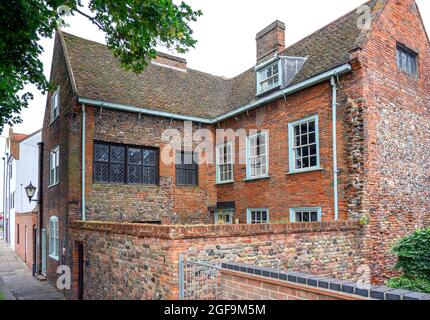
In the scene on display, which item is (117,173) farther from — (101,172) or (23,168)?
(23,168)

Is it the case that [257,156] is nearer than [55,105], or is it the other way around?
[257,156]

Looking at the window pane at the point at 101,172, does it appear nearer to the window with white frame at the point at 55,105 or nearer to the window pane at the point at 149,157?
the window pane at the point at 149,157

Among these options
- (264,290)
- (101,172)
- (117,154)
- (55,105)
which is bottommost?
(264,290)

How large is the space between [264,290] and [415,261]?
6.42 m

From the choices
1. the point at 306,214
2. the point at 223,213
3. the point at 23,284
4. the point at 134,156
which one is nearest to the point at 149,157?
the point at 134,156

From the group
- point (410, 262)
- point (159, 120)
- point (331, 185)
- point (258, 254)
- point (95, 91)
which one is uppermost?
point (95, 91)

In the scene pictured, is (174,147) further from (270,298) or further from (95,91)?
(270,298)

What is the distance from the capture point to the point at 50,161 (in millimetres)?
16969

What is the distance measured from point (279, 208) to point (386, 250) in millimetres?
3893

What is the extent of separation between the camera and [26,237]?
77.2 feet

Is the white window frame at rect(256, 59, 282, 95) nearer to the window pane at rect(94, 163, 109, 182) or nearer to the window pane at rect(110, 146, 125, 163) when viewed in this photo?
the window pane at rect(110, 146, 125, 163)
